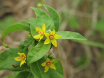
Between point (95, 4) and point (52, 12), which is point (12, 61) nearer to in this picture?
point (52, 12)

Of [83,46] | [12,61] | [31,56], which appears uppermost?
[31,56]

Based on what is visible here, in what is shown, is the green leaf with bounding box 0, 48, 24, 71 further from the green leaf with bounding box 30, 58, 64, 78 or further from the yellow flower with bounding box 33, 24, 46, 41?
the yellow flower with bounding box 33, 24, 46, 41

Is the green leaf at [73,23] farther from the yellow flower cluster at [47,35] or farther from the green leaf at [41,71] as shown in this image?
the yellow flower cluster at [47,35]

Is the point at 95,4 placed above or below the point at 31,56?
below

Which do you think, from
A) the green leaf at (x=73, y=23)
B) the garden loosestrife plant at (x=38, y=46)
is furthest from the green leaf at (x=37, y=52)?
the green leaf at (x=73, y=23)

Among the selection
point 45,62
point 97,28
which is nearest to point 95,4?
point 97,28

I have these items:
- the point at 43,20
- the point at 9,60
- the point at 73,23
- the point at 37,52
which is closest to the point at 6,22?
the point at 73,23

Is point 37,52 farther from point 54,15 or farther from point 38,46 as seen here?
point 54,15

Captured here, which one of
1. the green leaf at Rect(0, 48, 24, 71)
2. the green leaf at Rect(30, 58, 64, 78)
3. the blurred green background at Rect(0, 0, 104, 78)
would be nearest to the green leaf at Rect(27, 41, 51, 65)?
the green leaf at Rect(30, 58, 64, 78)
